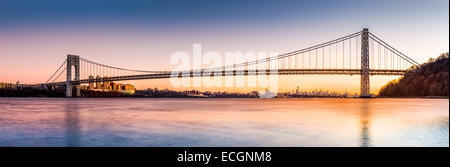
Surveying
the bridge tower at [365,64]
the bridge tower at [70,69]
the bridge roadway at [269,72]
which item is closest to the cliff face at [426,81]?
the bridge roadway at [269,72]

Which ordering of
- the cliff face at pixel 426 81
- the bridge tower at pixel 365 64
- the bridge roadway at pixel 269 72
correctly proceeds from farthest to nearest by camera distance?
the bridge tower at pixel 365 64, the cliff face at pixel 426 81, the bridge roadway at pixel 269 72

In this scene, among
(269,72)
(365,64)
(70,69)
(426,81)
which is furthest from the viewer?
(70,69)

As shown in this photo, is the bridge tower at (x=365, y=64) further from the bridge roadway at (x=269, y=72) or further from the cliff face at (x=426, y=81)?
the cliff face at (x=426, y=81)

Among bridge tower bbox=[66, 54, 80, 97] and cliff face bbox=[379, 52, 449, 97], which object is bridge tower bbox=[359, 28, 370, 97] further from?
bridge tower bbox=[66, 54, 80, 97]

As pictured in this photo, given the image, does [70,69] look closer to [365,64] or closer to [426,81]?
[365,64]

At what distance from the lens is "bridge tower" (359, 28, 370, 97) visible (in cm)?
5006

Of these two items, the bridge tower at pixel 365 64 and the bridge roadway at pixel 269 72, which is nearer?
the bridge roadway at pixel 269 72

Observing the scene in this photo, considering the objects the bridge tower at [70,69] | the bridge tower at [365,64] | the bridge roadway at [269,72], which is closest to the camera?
the bridge roadway at [269,72]

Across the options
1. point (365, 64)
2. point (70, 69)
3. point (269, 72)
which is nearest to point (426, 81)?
point (365, 64)

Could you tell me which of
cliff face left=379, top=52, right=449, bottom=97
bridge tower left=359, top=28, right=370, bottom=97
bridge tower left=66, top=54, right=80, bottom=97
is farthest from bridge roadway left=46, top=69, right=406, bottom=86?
bridge tower left=66, top=54, right=80, bottom=97

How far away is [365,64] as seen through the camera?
52.0m

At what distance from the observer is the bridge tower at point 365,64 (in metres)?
50.1

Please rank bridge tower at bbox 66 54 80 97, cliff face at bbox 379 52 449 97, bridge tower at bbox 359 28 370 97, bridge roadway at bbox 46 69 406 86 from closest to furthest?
bridge roadway at bbox 46 69 406 86
cliff face at bbox 379 52 449 97
bridge tower at bbox 359 28 370 97
bridge tower at bbox 66 54 80 97
